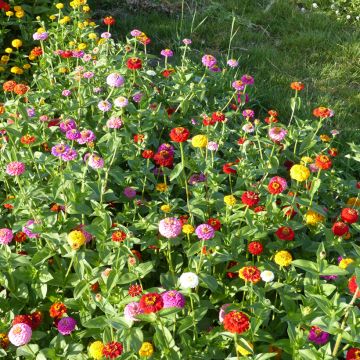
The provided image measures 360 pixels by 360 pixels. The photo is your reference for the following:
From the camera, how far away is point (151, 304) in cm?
159

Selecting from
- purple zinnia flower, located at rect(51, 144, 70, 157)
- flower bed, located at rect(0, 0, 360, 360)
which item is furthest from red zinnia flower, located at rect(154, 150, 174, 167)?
purple zinnia flower, located at rect(51, 144, 70, 157)

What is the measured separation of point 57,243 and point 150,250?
41cm

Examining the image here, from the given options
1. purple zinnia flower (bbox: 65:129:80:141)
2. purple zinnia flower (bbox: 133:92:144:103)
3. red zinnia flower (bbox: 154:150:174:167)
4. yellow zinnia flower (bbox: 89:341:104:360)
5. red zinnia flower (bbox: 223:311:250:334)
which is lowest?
yellow zinnia flower (bbox: 89:341:104:360)

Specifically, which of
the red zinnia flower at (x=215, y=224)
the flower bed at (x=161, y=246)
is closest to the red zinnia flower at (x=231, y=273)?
the flower bed at (x=161, y=246)

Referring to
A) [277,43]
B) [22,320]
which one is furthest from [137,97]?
[277,43]

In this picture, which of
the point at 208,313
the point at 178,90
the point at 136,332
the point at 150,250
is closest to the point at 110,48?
the point at 178,90

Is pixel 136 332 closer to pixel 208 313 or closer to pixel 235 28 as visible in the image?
pixel 208 313

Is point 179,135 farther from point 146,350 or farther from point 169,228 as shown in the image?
point 146,350

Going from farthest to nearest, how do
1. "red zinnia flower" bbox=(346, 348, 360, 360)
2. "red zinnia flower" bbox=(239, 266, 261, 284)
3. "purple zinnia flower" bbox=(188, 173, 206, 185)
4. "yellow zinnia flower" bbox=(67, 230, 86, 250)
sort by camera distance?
"purple zinnia flower" bbox=(188, 173, 206, 185)
"yellow zinnia flower" bbox=(67, 230, 86, 250)
"red zinnia flower" bbox=(239, 266, 261, 284)
"red zinnia flower" bbox=(346, 348, 360, 360)

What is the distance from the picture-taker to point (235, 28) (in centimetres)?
498

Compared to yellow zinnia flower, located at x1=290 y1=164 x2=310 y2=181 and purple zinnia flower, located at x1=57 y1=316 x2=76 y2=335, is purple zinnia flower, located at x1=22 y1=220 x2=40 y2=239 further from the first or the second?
yellow zinnia flower, located at x1=290 y1=164 x2=310 y2=181

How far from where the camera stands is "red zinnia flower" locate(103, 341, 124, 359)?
162 centimetres

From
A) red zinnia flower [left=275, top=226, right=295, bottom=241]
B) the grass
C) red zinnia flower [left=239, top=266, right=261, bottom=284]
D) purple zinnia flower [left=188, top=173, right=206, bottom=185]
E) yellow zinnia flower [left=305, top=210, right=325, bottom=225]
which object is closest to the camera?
red zinnia flower [left=239, top=266, right=261, bottom=284]

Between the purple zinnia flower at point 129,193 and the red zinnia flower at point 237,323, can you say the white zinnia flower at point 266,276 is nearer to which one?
the red zinnia flower at point 237,323
